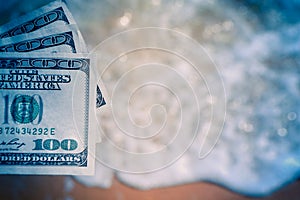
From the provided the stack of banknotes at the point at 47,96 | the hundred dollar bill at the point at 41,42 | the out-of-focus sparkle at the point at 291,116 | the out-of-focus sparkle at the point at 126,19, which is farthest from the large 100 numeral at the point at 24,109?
the out-of-focus sparkle at the point at 291,116

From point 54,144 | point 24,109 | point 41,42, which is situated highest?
point 41,42

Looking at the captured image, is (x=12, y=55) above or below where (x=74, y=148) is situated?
above

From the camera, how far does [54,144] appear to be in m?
1.47

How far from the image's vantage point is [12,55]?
1.49 m

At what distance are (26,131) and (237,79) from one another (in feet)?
2.41

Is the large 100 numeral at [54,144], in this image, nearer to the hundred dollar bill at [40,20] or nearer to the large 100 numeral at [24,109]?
the large 100 numeral at [24,109]

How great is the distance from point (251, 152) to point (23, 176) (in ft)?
2.53

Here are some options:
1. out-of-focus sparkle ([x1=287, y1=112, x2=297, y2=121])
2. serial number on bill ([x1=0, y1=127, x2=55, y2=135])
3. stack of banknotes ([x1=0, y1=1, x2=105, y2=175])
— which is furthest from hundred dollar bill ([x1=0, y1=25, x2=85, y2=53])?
out-of-focus sparkle ([x1=287, y1=112, x2=297, y2=121])

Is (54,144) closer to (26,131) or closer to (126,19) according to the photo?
(26,131)

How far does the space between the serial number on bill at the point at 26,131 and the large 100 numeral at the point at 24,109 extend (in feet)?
0.08

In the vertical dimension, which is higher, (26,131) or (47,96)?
(47,96)

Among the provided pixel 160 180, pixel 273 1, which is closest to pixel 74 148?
pixel 160 180

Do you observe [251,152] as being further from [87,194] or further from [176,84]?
[87,194]

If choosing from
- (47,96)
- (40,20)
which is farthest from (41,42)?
(47,96)
